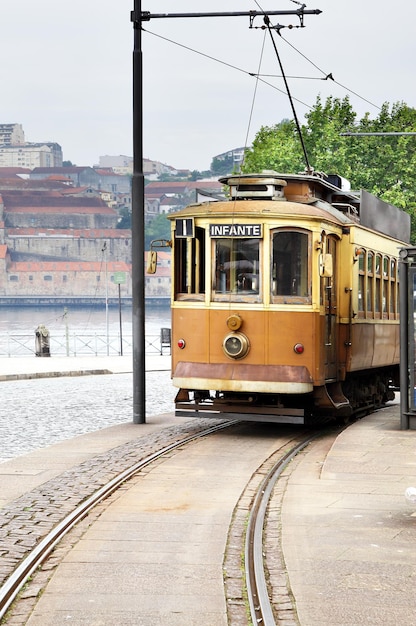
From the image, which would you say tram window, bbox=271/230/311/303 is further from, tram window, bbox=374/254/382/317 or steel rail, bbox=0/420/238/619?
tram window, bbox=374/254/382/317

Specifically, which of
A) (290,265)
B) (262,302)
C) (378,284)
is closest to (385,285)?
(378,284)

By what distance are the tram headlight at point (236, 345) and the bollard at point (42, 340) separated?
1185 inches

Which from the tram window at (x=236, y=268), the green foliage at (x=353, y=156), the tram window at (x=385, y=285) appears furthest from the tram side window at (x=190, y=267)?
the green foliage at (x=353, y=156)

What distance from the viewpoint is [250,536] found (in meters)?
9.16

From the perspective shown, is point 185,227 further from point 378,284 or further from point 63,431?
point 378,284

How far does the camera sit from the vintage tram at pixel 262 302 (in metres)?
15.8

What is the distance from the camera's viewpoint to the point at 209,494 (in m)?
11.2

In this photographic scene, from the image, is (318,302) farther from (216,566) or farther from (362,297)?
(216,566)

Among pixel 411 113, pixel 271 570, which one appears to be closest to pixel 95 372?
pixel 271 570

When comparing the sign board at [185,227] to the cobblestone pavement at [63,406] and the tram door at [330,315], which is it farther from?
the cobblestone pavement at [63,406]

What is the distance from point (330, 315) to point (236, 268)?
150 cm

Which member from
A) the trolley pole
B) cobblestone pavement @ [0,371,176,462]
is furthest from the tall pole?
cobblestone pavement @ [0,371,176,462]

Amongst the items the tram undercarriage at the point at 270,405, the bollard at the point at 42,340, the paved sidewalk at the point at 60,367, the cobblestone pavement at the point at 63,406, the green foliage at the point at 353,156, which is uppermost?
the green foliage at the point at 353,156

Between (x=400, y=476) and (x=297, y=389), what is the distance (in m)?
3.71
